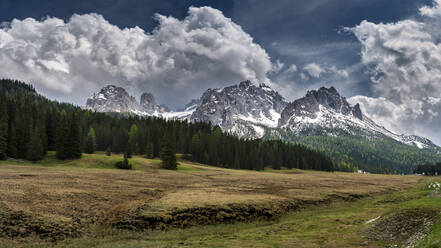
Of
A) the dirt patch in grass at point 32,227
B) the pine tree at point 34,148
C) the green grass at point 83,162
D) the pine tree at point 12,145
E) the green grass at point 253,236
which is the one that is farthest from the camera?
the pine tree at point 34,148

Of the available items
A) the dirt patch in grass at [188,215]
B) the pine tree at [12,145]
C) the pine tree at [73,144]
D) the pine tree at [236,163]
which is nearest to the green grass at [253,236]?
the dirt patch in grass at [188,215]

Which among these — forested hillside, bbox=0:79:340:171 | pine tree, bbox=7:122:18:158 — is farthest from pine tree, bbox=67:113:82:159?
pine tree, bbox=7:122:18:158

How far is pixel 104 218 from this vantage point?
2414cm

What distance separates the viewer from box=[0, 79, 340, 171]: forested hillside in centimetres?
7525

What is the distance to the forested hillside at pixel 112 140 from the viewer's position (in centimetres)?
7525

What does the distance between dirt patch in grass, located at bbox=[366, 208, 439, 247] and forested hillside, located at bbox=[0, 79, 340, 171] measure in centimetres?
7431

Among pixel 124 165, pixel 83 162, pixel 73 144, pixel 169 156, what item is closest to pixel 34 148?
pixel 73 144

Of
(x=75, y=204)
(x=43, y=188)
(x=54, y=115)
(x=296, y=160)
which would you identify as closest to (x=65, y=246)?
(x=75, y=204)

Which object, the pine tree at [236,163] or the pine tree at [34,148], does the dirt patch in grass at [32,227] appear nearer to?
the pine tree at [34,148]

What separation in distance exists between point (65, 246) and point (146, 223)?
691 cm

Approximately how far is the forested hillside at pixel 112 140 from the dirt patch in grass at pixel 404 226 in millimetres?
74307

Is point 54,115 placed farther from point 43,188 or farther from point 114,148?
point 43,188

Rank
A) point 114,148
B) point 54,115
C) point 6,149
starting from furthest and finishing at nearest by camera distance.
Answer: point 114,148, point 54,115, point 6,149

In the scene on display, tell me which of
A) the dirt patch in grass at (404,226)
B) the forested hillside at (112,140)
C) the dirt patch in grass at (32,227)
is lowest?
the dirt patch in grass at (32,227)
